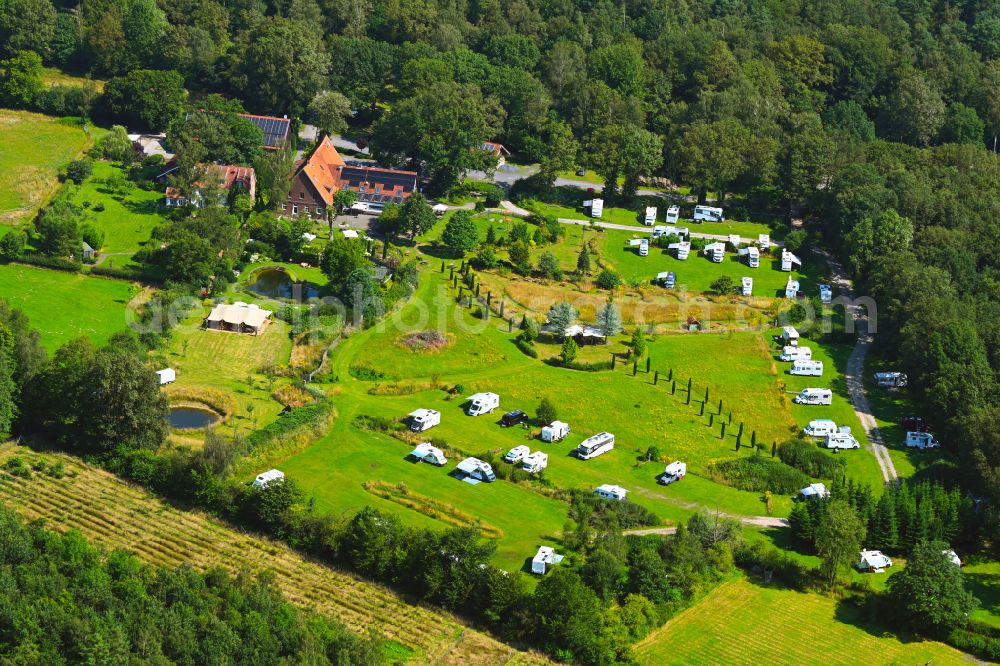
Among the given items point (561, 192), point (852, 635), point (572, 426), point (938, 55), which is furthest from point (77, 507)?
point (938, 55)

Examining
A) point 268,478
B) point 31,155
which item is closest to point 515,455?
point 268,478

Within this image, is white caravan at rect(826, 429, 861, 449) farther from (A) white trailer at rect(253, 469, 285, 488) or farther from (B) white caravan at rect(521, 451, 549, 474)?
(A) white trailer at rect(253, 469, 285, 488)

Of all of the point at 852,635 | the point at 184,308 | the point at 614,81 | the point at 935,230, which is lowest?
the point at 852,635

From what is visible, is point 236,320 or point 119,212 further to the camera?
point 119,212

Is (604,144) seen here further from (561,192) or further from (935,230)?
(935,230)

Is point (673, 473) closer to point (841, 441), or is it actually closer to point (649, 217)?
point (841, 441)

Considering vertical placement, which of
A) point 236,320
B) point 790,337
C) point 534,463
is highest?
point 790,337

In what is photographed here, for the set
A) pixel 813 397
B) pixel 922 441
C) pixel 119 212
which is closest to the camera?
pixel 922 441
